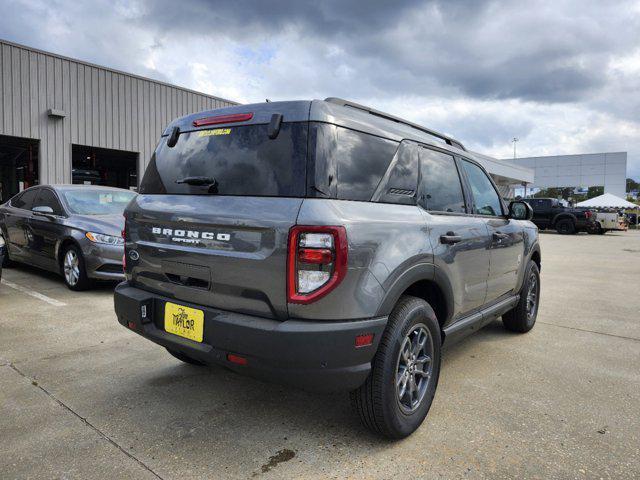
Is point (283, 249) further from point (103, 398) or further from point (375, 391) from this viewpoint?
point (103, 398)

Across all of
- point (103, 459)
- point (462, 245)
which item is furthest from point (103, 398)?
point (462, 245)

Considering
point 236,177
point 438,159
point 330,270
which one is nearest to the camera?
point 330,270

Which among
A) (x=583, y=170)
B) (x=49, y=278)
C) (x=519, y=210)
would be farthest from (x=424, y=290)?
(x=583, y=170)

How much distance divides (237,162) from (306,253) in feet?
2.43

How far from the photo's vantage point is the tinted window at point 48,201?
6.59m

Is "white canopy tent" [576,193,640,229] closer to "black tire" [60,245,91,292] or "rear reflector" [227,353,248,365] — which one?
"black tire" [60,245,91,292]

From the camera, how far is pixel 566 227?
22.9 m

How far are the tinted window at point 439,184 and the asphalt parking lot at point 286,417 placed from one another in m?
1.31

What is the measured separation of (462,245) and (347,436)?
1.45 metres

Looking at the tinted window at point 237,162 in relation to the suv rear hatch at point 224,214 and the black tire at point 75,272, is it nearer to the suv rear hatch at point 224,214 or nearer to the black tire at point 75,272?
the suv rear hatch at point 224,214

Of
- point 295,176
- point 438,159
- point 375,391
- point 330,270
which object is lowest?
point 375,391

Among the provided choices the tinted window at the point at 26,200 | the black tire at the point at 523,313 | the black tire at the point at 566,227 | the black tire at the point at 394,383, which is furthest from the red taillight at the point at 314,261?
the black tire at the point at 566,227

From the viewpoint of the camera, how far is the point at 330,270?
212 cm

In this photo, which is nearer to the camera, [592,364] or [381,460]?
[381,460]
